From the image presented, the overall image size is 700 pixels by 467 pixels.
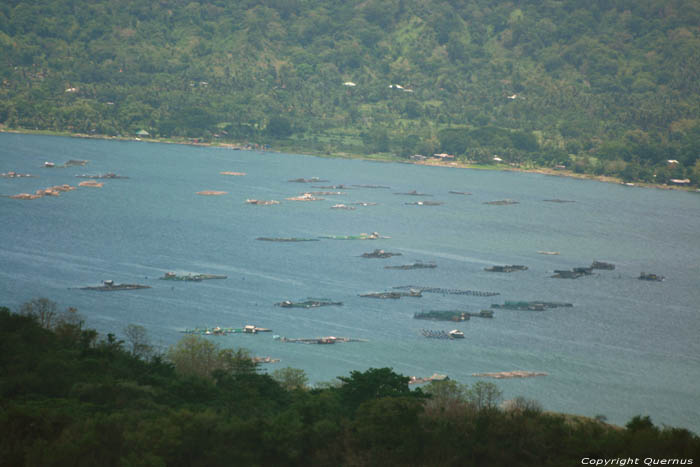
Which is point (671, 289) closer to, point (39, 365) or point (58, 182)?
point (39, 365)

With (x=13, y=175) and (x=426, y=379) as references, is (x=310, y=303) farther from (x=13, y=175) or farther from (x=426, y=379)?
(x=13, y=175)

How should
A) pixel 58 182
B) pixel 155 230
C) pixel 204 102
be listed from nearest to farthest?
pixel 155 230, pixel 58 182, pixel 204 102

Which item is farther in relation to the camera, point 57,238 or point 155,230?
point 155,230

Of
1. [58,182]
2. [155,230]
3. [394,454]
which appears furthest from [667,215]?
[394,454]

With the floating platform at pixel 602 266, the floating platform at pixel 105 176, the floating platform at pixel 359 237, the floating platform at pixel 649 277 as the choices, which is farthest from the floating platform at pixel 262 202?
the floating platform at pixel 649 277

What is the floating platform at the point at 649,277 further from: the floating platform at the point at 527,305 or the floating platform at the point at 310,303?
the floating platform at the point at 310,303

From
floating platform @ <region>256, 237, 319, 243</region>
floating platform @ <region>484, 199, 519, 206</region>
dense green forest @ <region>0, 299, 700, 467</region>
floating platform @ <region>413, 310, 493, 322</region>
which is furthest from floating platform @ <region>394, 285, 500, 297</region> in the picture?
floating platform @ <region>484, 199, 519, 206</region>
